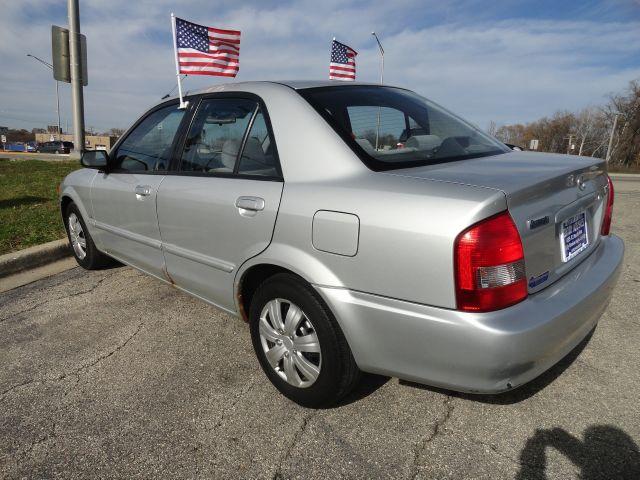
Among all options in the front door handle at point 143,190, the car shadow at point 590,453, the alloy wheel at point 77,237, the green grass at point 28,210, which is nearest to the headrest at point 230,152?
the front door handle at point 143,190

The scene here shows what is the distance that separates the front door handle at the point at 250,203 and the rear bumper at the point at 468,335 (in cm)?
56

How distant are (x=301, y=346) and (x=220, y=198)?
931 millimetres

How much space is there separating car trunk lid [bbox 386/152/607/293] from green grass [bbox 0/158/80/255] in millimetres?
4699

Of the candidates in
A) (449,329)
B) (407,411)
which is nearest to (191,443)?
(407,411)

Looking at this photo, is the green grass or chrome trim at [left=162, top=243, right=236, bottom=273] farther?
the green grass

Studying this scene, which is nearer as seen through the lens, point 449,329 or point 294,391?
point 449,329

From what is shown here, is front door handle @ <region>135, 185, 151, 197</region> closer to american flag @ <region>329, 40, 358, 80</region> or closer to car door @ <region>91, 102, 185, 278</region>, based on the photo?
car door @ <region>91, 102, 185, 278</region>

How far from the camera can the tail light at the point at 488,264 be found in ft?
5.47

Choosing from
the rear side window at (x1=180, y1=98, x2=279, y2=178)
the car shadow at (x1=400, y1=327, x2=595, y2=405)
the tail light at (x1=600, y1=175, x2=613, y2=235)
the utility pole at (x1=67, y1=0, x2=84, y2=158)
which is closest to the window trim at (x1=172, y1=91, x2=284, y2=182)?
the rear side window at (x1=180, y1=98, x2=279, y2=178)

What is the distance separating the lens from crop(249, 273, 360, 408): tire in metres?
2.09

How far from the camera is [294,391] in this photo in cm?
233

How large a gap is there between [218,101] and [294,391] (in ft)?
5.91

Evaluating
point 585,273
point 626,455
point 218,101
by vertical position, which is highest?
point 218,101

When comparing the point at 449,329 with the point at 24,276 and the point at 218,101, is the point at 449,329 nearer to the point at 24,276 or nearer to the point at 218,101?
the point at 218,101
